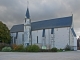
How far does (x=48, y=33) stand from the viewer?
196ft

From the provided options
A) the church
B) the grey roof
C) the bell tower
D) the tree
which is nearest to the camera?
the church

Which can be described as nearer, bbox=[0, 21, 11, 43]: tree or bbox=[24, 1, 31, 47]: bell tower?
bbox=[0, 21, 11, 43]: tree

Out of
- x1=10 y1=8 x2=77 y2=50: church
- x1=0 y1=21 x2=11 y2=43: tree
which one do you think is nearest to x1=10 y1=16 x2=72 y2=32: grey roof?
x1=10 y1=8 x2=77 y2=50: church

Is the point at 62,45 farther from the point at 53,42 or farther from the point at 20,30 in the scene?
the point at 20,30

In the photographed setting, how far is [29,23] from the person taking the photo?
2559 inches

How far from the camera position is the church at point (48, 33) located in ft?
175

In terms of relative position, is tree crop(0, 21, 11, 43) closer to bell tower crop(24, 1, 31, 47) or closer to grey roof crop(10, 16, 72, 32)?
bell tower crop(24, 1, 31, 47)

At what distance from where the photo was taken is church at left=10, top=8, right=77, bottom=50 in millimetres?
53344

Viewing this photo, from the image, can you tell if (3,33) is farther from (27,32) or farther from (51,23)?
(51,23)

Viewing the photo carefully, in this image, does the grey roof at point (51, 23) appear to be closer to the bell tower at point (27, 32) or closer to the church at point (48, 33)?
A: the church at point (48, 33)

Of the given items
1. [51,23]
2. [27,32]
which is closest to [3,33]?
[27,32]

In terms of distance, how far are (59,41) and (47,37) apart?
243 inches

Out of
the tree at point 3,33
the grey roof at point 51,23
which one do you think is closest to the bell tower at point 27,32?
the grey roof at point 51,23

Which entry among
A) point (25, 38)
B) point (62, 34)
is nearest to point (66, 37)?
point (62, 34)
